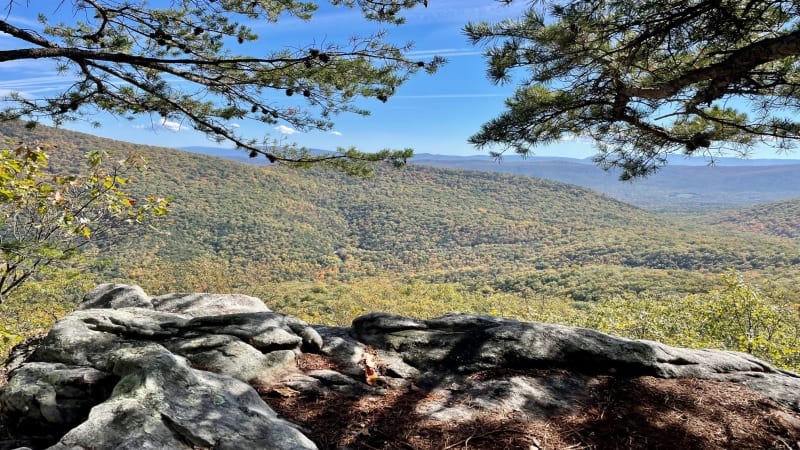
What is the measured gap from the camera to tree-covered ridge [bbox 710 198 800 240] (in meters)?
133

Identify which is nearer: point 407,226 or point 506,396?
point 506,396

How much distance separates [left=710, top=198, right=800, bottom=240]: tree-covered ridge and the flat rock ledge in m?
157

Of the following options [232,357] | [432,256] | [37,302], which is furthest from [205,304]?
[432,256]

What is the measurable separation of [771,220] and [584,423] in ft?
619

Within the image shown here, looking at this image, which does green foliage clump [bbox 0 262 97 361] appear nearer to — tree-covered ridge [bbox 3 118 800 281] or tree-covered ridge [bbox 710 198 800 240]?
tree-covered ridge [bbox 3 118 800 281]

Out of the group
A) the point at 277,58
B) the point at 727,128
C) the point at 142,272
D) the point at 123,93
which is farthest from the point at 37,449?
the point at 142,272

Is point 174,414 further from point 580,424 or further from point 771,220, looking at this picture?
point 771,220

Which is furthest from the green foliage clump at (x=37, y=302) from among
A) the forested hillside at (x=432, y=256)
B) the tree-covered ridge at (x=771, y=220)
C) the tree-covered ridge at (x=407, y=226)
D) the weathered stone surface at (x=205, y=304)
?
the tree-covered ridge at (x=771, y=220)

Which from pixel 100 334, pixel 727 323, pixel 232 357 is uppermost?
pixel 100 334

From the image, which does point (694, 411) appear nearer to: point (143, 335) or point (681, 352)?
point (681, 352)

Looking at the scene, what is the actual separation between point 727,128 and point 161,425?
22.9 feet

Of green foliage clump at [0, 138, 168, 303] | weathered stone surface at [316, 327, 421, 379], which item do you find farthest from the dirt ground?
green foliage clump at [0, 138, 168, 303]

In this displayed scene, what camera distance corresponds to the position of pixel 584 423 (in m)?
3.24

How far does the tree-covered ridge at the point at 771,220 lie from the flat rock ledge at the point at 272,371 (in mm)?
157172
